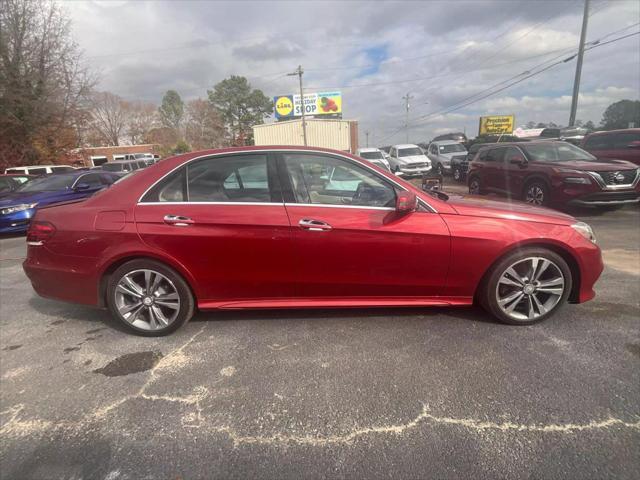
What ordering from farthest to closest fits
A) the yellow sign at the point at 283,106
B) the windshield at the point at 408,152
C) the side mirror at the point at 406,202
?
the yellow sign at the point at 283,106 < the windshield at the point at 408,152 < the side mirror at the point at 406,202

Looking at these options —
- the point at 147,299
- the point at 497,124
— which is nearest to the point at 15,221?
the point at 147,299

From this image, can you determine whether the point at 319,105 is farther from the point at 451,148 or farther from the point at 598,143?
the point at 598,143

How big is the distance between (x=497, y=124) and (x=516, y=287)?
4386 cm

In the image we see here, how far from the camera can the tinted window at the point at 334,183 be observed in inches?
115

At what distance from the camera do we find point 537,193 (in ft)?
26.0

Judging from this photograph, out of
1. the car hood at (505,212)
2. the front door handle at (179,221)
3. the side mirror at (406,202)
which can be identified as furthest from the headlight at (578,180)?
the front door handle at (179,221)

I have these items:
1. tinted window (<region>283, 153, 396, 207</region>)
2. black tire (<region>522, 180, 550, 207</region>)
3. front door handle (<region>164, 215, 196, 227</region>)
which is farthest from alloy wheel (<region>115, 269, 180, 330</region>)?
black tire (<region>522, 180, 550, 207</region>)

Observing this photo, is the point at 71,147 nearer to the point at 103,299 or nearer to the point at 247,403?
the point at 103,299

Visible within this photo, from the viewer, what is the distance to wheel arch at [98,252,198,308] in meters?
2.91

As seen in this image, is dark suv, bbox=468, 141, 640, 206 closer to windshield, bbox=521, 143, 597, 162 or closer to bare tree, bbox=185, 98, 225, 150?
windshield, bbox=521, 143, 597, 162

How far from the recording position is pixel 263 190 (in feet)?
9.69

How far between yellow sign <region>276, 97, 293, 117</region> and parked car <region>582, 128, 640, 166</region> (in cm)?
4467

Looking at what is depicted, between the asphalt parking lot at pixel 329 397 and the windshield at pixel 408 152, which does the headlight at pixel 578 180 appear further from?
the windshield at pixel 408 152

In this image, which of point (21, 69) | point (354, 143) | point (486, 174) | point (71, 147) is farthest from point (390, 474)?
point (354, 143)
